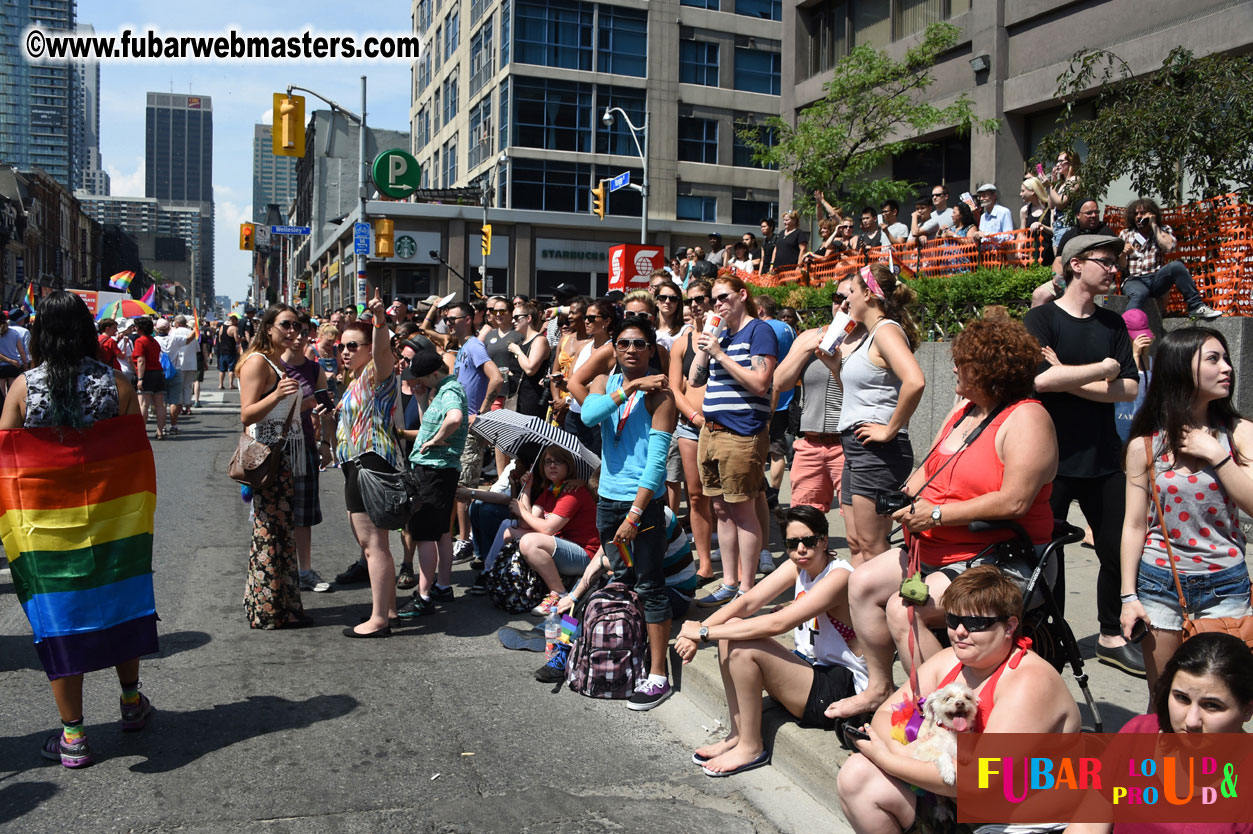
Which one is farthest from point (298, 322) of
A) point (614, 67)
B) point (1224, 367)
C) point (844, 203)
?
point (614, 67)

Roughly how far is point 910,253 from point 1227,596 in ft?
34.6

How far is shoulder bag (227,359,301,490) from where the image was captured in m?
6.26

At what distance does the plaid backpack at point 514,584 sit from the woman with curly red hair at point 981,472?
3.41m

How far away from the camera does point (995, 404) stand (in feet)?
12.5

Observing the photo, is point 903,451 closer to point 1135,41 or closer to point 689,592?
point 689,592

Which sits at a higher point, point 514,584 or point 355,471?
point 355,471

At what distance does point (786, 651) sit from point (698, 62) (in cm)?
4760

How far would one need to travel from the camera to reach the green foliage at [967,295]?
10.8 m

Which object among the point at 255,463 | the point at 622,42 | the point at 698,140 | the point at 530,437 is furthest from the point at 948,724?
the point at 622,42

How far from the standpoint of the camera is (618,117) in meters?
47.1

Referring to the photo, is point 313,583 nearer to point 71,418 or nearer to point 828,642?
point 71,418

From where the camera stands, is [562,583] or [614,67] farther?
[614,67]

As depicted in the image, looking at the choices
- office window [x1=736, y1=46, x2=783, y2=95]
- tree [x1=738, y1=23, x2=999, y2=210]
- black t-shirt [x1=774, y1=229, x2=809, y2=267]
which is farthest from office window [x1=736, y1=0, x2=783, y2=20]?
black t-shirt [x1=774, y1=229, x2=809, y2=267]

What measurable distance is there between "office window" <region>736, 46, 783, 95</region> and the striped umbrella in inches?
1803
